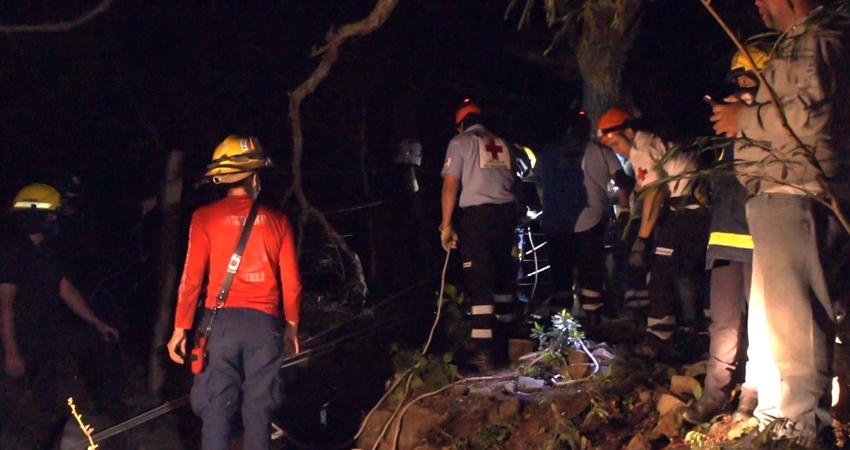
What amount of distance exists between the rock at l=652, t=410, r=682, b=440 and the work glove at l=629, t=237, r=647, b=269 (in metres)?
1.80

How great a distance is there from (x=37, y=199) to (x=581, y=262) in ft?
14.1

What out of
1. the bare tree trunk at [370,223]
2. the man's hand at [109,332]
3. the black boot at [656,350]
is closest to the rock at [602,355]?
the black boot at [656,350]

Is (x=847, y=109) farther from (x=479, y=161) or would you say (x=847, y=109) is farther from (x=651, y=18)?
(x=651, y=18)

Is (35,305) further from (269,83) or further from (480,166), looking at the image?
(269,83)

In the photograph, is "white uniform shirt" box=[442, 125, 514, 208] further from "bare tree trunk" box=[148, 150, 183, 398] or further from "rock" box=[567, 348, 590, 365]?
"bare tree trunk" box=[148, 150, 183, 398]

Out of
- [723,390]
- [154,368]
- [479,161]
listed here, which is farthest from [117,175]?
[723,390]

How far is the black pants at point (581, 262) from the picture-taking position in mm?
6988

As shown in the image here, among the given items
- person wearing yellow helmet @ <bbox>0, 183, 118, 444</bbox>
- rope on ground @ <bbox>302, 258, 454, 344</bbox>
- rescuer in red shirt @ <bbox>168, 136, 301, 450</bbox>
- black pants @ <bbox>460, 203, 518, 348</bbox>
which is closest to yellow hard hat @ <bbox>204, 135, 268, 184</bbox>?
rescuer in red shirt @ <bbox>168, 136, 301, 450</bbox>

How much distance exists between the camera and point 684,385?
4969 mm

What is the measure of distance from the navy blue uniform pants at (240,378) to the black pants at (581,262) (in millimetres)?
3239

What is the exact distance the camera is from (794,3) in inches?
136

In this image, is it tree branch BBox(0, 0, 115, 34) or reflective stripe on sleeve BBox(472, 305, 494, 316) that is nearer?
reflective stripe on sleeve BBox(472, 305, 494, 316)

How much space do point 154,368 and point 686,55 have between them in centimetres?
1055

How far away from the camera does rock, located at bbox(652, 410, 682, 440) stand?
14.9ft
